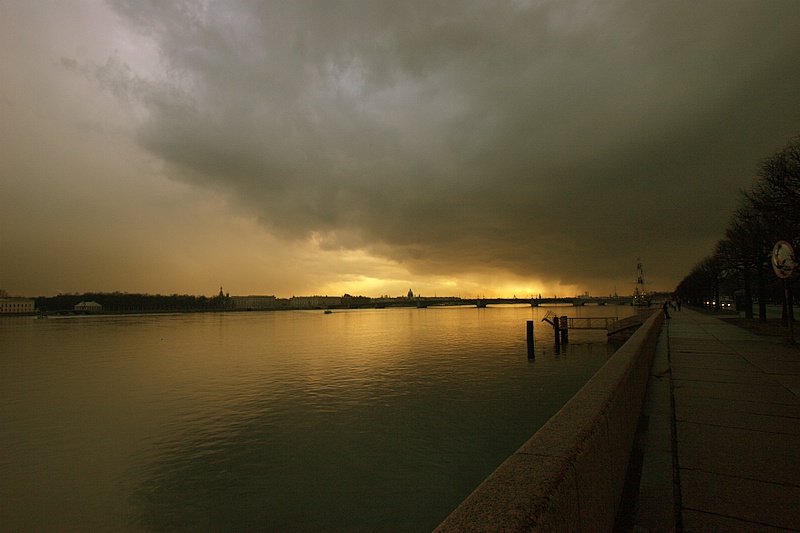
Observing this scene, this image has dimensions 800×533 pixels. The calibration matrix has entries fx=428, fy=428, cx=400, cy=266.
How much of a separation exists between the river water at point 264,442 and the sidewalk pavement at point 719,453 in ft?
19.4

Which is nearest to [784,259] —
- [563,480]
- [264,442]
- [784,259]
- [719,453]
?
[784,259]

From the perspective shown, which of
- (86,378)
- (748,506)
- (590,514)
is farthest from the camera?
(86,378)

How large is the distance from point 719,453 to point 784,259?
43.2 feet

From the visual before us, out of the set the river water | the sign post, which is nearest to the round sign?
the sign post

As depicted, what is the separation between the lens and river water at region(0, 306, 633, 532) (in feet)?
36.2

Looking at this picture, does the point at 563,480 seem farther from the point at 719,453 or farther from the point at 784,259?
the point at 784,259

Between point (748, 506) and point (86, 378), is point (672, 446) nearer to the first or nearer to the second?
point (748, 506)

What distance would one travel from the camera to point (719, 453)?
17.7ft

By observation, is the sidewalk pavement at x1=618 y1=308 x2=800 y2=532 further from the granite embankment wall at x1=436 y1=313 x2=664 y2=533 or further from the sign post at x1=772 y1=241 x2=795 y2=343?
the sign post at x1=772 y1=241 x2=795 y2=343

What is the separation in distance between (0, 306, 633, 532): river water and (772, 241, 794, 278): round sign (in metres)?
9.70

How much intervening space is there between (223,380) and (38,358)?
28204 mm

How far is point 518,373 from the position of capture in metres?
28.5

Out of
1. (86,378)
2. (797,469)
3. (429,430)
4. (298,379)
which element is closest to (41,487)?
(429,430)

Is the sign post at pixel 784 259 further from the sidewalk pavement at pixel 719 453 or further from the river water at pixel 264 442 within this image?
the river water at pixel 264 442
